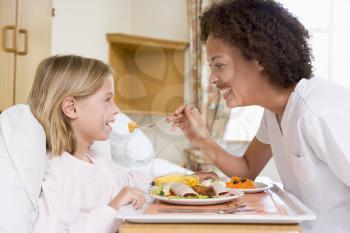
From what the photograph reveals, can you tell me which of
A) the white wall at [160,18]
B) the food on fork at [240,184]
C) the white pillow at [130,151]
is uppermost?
the white wall at [160,18]

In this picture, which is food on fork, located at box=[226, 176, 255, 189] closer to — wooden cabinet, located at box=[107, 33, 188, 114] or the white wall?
wooden cabinet, located at box=[107, 33, 188, 114]

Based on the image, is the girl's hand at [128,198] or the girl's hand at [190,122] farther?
Answer: the girl's hand at [190,122]

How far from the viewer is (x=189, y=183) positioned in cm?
105

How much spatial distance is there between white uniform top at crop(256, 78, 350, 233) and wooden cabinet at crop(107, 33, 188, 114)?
2.63m

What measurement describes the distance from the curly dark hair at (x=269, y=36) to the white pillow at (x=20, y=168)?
1.83 feet

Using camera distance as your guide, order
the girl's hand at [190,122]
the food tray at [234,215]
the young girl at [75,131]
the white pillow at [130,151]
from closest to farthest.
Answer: the food tray at [234,215] < the young girl at [75,131] < the girl's hand at [190,122] < the white pillow at [130,151]

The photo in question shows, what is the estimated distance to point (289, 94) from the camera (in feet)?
3.98

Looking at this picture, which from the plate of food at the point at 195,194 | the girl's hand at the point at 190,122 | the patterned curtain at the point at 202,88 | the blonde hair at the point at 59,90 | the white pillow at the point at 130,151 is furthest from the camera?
the patterned curtain at the point at 202,88

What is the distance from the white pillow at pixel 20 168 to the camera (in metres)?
0.92

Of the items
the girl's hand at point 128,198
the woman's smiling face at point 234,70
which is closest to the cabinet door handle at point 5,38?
the woman's smiling face at point 234,70

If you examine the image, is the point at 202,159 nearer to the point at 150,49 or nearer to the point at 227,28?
the point at 150,49

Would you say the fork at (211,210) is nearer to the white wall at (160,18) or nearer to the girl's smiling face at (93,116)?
the girl's smiling face at (93,116)

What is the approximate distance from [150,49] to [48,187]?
286 cm

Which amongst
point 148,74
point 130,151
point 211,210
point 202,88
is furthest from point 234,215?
point 148,74
